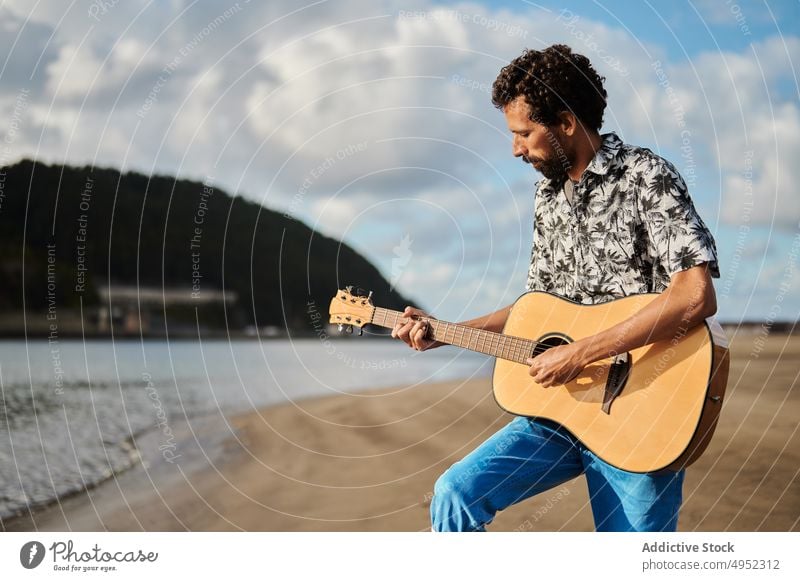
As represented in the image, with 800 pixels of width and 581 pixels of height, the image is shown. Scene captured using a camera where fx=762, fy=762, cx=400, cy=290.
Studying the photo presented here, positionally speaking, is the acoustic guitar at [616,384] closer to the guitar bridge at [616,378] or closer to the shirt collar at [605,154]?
the guitar bridge at [616,378]

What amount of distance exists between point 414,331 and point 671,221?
49.2 inches

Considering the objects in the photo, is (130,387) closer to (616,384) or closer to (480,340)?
(480,340)

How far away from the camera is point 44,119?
274 inches

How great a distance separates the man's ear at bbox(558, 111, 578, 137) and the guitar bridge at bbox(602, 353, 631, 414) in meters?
0.97

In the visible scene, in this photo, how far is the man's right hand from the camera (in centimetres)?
352

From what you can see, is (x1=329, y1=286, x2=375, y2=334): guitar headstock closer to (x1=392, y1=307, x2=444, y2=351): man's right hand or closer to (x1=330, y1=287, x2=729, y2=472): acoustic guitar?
(x1=392, y1=307, x2=444, y2=351): man's right hand

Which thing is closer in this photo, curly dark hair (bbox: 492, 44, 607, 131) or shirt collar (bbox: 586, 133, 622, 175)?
shirt collar (bbox: 586, 133, 622, 175)

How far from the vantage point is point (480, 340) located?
3.43 m

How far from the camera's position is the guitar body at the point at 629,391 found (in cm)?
278

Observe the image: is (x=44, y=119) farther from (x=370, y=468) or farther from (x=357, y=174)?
(x=370, y=468)
